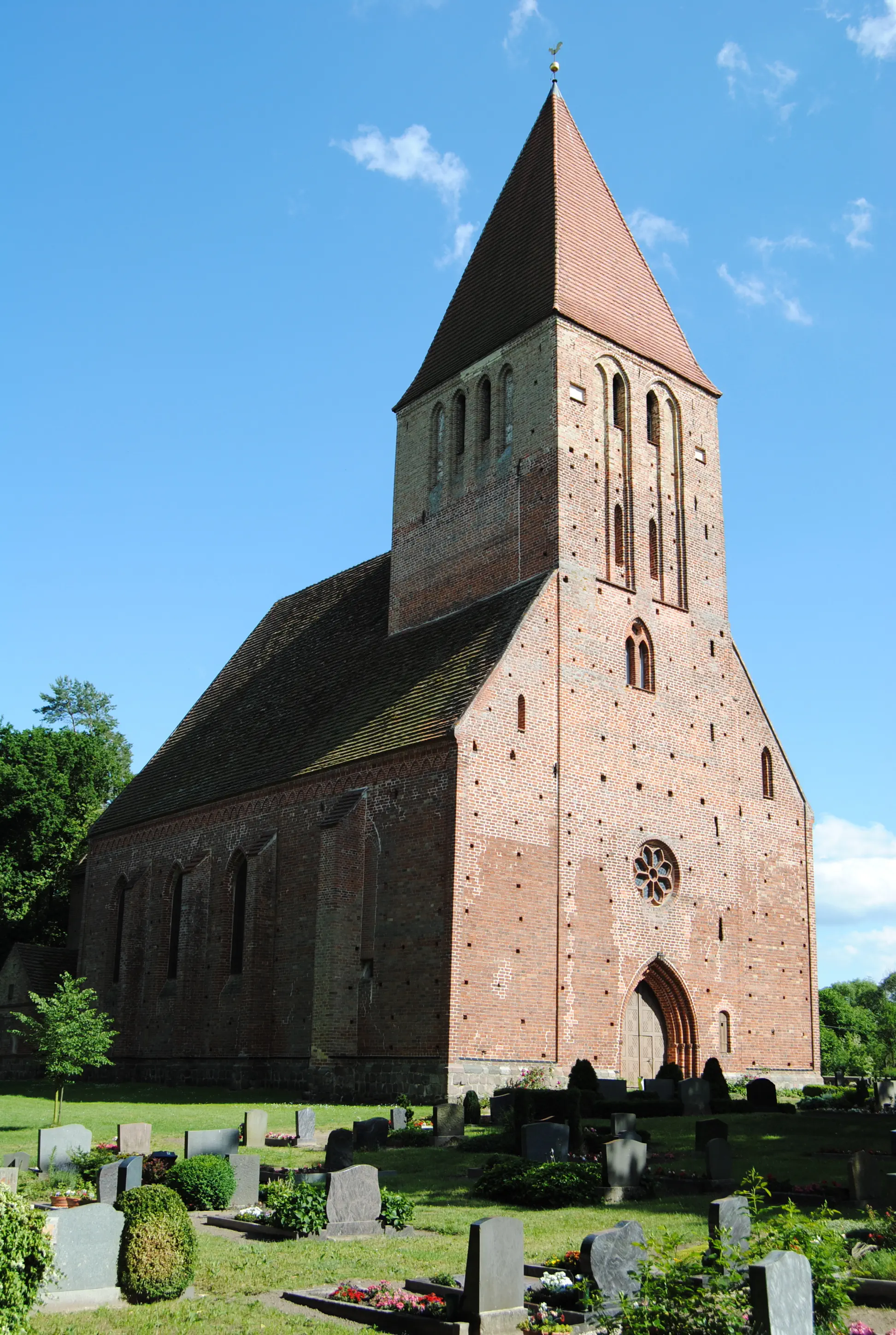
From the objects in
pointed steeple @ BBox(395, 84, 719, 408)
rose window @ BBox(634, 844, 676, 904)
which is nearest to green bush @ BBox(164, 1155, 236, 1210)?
rose window @ BBox(634, 844, 676, 904)

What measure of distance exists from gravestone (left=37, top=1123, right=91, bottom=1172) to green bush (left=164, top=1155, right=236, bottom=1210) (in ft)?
8.48

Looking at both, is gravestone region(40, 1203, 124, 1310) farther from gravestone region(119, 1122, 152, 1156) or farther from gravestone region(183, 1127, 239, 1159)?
gravestone region(119, 1122, 152, 1156)

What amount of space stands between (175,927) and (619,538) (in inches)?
684

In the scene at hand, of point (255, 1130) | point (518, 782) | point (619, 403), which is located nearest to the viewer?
point (255, 1130)

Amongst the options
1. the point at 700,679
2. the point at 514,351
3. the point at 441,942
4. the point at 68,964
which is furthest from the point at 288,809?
the point at 68,964

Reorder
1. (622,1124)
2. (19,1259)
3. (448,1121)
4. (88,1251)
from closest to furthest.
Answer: (19,1259) < (88,1251) < (622,1124) < (448,1121)

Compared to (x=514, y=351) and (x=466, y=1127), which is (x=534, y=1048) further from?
(x=514, y=351)

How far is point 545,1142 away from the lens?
56.0 feet

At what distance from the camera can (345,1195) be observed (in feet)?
43.9

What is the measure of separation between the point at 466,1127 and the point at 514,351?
62.9ft

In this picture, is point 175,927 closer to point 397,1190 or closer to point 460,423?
point 460,423

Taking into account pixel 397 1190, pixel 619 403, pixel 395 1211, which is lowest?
pixel 397 1190

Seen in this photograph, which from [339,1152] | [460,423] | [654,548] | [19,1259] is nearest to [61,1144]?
[339,1152]

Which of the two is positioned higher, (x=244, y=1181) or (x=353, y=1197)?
(x=353, y=1197)
